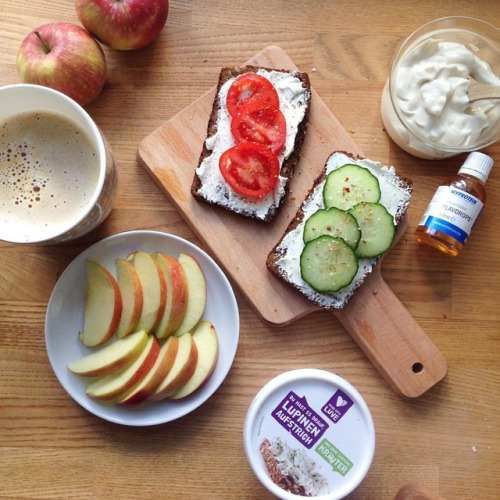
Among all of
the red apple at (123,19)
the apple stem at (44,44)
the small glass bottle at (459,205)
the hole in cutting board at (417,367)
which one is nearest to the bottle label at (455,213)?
the small glass bottle at (459,205)

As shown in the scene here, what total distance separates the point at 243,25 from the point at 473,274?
87 centimetres

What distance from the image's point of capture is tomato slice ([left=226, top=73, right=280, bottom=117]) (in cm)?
154

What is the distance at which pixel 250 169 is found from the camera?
152 centimetres

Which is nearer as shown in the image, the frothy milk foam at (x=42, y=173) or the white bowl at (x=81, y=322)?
the frothy milk foam at (x=42, y=173)

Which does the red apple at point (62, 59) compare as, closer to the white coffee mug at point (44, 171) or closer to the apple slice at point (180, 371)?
the white coffee mug at point (44, 171)

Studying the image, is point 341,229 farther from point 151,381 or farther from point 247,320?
point 151,381

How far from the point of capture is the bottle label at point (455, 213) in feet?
4.98

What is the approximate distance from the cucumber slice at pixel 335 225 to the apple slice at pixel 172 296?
33 cm

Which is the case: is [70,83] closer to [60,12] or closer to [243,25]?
[60,12]

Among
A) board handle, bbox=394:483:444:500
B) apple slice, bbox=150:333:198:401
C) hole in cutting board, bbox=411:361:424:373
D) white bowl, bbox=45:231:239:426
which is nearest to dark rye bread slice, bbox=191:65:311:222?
white bowl, bbox=45:231:239:426

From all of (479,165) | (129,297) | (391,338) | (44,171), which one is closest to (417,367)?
(391,338)

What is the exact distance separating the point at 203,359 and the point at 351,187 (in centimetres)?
54

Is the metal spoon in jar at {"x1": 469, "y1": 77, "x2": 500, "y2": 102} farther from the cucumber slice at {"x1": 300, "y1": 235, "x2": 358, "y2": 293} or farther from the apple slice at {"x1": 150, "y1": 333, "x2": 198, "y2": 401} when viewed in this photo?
the apple slice at {"x1": 150, "y1": 333, "x2": 198, "y2": 401}

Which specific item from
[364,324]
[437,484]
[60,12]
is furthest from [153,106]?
[437,484]
